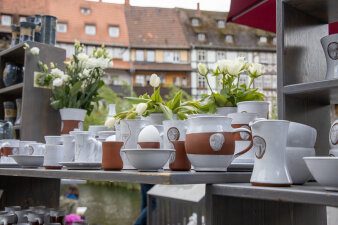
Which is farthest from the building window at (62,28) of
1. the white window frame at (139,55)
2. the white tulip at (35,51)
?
the white tulip at (35,51)

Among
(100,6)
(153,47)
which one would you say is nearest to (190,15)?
(153,47)

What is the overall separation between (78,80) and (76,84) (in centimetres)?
7

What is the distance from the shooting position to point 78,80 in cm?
248

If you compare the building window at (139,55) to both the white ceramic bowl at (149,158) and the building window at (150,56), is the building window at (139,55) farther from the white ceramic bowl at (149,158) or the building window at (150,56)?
the white ceramic bowl at (149,158)

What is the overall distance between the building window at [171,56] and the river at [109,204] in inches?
346

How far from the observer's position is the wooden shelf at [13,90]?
2599 millimetres

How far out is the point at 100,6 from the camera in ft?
71.4

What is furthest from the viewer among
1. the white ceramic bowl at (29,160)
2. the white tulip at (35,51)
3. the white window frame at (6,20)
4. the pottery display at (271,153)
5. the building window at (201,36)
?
the building window at (201,36)

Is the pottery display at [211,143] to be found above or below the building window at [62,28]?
below

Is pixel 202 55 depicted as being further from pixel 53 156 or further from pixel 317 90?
pixel 317 90

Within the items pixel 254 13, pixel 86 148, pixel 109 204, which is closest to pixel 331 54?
pixel 86 148

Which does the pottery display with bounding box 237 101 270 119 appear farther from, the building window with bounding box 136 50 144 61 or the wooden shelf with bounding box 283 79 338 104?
the building window with bounding box 136 50 144 61

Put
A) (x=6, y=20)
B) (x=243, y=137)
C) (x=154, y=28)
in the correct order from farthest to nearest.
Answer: (x=154, y=28) < (x=6, y=20) < (x=243, y=137)

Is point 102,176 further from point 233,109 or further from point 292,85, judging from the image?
point 292,85
